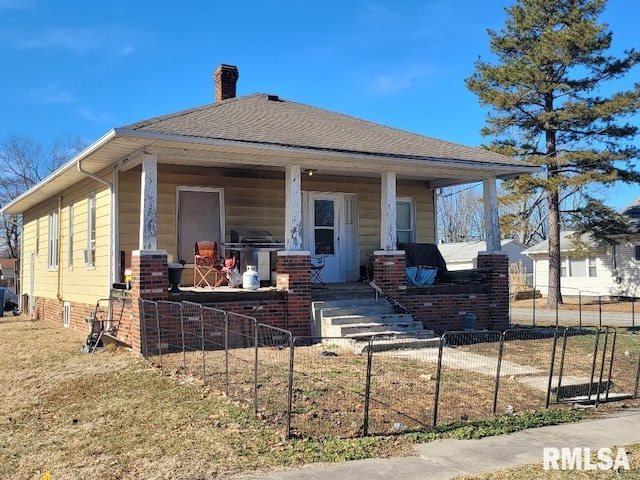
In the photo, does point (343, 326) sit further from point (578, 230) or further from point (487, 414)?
point (578, 230)

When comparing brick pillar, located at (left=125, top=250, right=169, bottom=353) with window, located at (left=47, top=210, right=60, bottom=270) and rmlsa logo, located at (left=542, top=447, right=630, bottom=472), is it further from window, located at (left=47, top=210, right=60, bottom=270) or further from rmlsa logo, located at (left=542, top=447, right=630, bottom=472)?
window, located at (left=47, top=210, right=60, bottom=270)

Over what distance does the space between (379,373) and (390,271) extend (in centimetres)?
404

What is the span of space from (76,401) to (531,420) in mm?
5050

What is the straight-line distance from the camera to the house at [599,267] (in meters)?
27.5

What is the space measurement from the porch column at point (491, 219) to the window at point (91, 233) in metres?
8.34

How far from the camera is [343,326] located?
1031 centimetres

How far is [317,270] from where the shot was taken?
13.0 meters

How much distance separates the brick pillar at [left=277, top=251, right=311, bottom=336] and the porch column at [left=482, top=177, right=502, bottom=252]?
4.38 m

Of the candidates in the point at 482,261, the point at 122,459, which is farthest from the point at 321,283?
the point at 122,459

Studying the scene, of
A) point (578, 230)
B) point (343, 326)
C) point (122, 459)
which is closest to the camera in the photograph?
point (122, 459)

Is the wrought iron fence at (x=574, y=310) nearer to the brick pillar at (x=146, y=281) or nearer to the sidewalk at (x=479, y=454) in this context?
the sidewalk at (x=479, y=454)

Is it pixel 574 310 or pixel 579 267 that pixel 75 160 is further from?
pixel 579 267

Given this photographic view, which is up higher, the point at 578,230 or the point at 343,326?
the point at 578,230

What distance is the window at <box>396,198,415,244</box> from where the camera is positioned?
1505 centimetres
